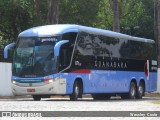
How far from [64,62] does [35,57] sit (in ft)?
4.59

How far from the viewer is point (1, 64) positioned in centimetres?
3262

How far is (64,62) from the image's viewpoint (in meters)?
25.5

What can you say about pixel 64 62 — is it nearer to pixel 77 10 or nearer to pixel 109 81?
pixel 109 81

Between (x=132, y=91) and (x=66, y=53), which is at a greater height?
(x=66, y=53)

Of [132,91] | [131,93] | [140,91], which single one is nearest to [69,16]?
[140,91]

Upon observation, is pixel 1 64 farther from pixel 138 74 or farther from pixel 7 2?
pixel 7 2

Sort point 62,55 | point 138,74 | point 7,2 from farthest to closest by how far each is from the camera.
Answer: point 7,2 → point 138,74 → point 62,55

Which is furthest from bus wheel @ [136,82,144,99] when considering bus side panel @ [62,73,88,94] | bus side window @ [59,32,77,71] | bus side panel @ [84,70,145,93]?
bus side window @ [59,32,77,71]

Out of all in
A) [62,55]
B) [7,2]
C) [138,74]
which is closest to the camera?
[62,55]

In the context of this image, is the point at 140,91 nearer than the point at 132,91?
No

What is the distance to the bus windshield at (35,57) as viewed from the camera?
25.3 m

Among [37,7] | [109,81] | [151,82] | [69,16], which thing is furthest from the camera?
[69,16]

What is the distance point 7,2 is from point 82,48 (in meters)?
24.2

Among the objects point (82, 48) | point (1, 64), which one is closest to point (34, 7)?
point (1, 64)
